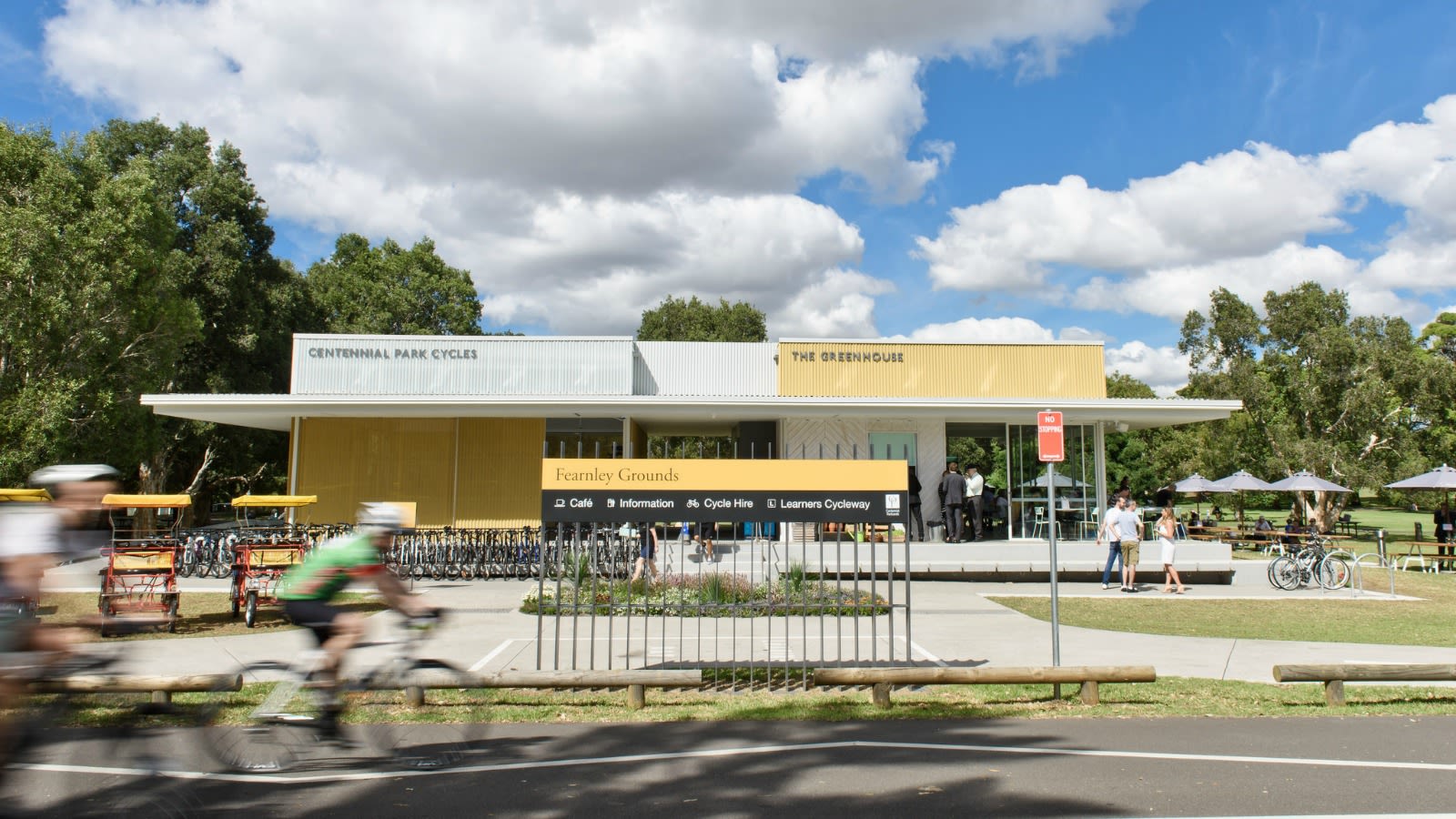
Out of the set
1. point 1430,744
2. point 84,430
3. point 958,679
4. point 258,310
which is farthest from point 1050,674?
point 258,310

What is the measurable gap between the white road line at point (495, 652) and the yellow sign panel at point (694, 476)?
2.20 m

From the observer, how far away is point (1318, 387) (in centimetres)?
3269

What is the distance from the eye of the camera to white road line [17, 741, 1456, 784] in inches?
232

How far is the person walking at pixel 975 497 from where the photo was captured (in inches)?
816

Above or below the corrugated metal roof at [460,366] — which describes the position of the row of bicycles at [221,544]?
below

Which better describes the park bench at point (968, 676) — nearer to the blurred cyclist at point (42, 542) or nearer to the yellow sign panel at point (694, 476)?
the yellow sign panel at point (694, 476)

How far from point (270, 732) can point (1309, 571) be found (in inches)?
745

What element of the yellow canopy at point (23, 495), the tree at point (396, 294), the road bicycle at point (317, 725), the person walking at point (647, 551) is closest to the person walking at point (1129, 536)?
the person walking at point (647, 551)

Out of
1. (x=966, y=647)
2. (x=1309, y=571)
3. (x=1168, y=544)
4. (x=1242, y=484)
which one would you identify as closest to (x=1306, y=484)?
(x=1242, y=484)

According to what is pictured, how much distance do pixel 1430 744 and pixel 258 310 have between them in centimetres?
3936

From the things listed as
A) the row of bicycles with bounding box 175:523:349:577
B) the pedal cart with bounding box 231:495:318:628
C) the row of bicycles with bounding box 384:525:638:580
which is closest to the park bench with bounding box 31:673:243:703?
the pedal cart with bounding box 231:495:318:628

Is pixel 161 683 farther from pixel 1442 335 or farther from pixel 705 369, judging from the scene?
pixel 1442 335

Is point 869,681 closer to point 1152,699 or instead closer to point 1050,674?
point 1050,674

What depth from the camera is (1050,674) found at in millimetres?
7887
